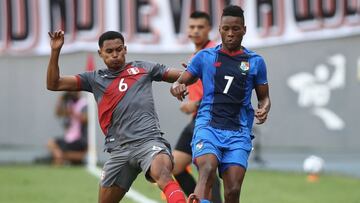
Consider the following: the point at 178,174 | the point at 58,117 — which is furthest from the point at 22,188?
the point at 58,117

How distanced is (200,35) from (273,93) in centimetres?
1181

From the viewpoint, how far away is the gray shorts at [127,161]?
35.3ft

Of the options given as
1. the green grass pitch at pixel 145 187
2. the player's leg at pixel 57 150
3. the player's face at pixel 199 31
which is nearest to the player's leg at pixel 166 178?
the player's face at pixel 199 31

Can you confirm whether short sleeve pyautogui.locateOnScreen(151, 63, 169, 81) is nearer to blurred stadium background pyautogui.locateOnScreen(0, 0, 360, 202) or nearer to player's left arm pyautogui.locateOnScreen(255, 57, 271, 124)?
player's left arm pyautogui.locateOnScreen(255, 57, 271, 124)

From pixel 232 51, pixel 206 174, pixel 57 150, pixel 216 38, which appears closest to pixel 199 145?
pixel 206 174

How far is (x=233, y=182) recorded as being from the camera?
10.6m

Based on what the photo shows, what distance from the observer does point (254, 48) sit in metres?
24.6

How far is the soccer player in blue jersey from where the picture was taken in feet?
35.0

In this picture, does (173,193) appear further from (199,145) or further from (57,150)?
(57,150)

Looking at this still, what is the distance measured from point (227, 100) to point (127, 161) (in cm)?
110

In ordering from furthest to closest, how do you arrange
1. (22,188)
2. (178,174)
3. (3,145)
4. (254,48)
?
(3,145) < (254,48) < (22,188) < (178,174)

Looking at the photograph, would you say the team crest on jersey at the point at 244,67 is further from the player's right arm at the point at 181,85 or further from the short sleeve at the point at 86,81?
the short sleeve at the point at 86,81

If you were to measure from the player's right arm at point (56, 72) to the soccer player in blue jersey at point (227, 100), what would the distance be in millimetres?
1063

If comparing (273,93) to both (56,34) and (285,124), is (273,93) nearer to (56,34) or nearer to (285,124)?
(285,124)
